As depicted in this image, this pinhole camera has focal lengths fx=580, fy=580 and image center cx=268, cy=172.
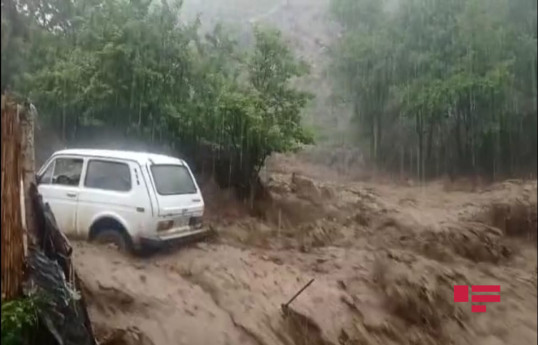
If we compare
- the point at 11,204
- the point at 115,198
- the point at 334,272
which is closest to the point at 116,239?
the point at 115,198

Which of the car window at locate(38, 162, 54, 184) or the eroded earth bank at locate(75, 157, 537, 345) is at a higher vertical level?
the car window at locate(38, 162, 54, 184)

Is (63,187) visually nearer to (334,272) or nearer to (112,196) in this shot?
(112,196)

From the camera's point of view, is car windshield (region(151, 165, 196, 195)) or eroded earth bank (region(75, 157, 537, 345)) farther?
car windshield (region(151, 165, 196, 195))

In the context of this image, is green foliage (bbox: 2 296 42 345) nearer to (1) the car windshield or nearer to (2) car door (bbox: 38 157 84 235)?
(2) car door (bbox: 38 157 84 235)

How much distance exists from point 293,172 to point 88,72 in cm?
325

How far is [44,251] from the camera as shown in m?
3.20

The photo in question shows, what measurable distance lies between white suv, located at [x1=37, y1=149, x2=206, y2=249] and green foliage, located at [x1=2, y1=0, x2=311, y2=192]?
2.96 feet

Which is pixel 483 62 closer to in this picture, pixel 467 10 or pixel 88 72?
pixel 467 10

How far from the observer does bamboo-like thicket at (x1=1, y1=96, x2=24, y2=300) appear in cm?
234

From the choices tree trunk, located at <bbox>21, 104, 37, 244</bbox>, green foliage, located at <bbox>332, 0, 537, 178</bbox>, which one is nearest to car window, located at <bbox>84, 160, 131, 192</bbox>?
tree trunk, located at <bbox>21, 104, 37, 244</bbox>

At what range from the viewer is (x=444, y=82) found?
779cm

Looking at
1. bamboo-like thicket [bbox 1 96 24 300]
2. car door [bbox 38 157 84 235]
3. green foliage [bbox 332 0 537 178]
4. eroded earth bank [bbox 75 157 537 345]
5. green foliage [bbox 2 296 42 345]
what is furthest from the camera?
green foliage [bbox 332 0 537 178]

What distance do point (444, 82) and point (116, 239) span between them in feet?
16.6

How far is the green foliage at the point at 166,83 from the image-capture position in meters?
5.96
